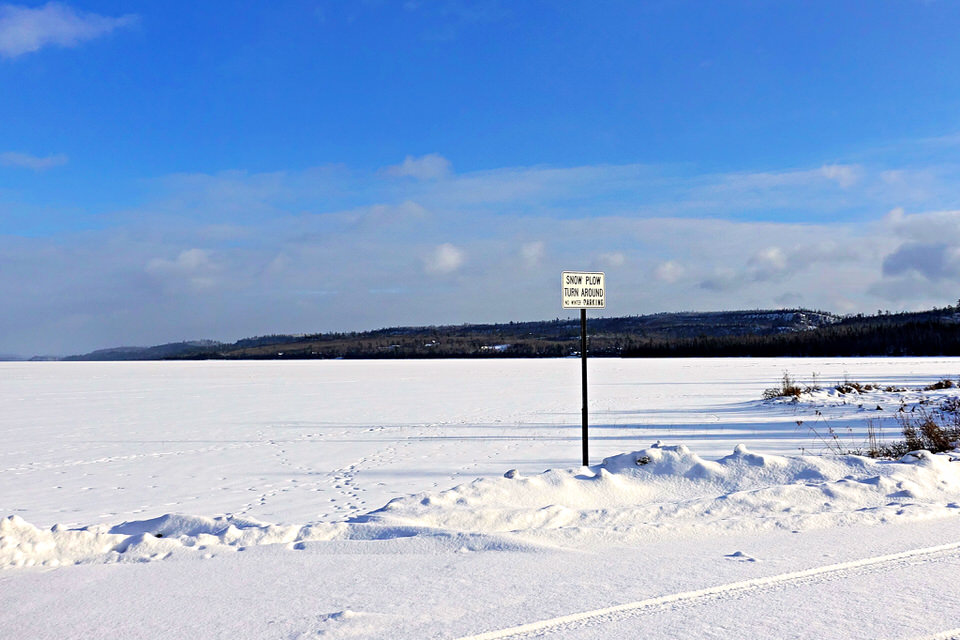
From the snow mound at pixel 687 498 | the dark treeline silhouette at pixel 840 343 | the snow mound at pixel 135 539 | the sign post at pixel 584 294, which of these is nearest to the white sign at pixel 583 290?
the sign post at pixel 584 294

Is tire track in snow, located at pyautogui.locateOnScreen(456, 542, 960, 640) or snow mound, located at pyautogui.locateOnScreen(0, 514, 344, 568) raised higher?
snow mound, located at pyautogui.locateOnScreen(0, 514, 344, 568)

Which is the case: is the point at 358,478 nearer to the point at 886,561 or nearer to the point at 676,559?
the point at 676,559

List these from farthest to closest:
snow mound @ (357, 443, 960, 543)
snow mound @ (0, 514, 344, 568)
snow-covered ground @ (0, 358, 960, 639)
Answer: snow mound @ (357, 443, 960, 543)
snow mound @ (0, 514, 344, 568)
snow-covered ground @ (0, 358, 960, 639)

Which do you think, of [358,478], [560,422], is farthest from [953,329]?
Result: [358,478]

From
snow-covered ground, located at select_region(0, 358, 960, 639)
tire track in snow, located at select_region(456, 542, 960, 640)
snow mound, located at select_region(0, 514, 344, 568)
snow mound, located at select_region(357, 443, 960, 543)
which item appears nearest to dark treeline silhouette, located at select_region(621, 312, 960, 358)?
snow mound, located at select_region(357, 443, 960, 543)

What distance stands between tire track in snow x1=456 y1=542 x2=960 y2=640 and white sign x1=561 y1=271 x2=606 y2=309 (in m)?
4.44

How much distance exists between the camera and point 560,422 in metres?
16.2

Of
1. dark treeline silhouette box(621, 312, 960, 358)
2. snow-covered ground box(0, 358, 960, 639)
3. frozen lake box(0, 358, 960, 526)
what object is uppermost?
dark treeline silhouette box(621, 312, 960, 358)

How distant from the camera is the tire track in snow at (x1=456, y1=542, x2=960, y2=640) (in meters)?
3.71

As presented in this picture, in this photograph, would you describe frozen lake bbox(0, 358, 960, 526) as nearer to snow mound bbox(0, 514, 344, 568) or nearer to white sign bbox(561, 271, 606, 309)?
snow mound bbox(0, 514, 344, 568)

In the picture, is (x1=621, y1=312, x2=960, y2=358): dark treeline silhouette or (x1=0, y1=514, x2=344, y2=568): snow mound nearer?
(x1=0, y1=514, x2=344, y2=568): snow mound

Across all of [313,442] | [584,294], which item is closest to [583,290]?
[584,294]

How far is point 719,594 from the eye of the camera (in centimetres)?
422

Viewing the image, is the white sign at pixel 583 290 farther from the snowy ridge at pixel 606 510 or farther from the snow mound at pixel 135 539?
the snow mound at pixel 135 539
